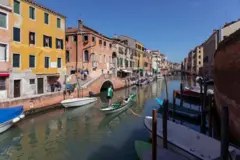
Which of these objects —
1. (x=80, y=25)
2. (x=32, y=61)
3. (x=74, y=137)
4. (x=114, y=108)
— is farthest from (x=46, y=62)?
→ (x=80, y=25)

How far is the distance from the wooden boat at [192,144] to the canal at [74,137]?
176 cm

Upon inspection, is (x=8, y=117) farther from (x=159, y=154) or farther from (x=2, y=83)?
(x=159, y=154)

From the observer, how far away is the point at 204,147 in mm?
7109

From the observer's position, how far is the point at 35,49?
18.5m

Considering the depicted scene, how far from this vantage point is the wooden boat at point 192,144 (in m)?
6.64

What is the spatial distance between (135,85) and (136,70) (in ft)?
43.5

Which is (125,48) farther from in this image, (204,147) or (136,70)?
(204,147)

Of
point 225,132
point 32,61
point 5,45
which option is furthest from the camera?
point 32,61

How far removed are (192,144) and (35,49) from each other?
1557cm

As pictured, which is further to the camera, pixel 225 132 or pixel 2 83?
pixel 2 83

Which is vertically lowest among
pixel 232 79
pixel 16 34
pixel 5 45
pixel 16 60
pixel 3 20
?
pixel 232 79

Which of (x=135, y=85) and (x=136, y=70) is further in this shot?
(x=136, y=70)

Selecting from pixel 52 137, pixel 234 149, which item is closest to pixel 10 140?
pixel 52 137

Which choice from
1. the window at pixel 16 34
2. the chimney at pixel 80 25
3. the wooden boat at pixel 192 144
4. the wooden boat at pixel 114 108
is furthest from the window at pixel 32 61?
the wooden boat at pixel 192 144
